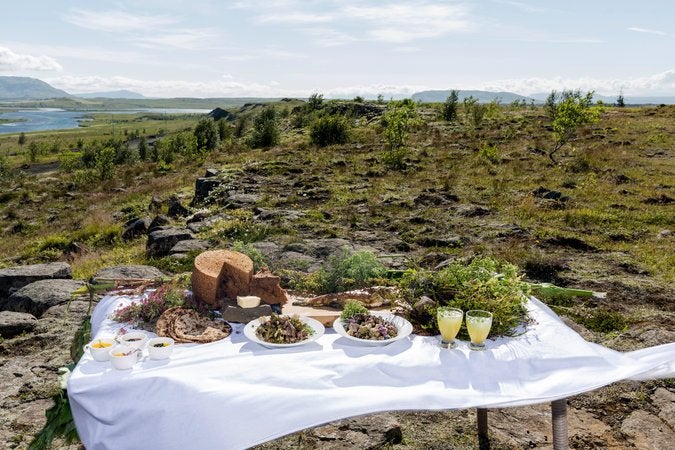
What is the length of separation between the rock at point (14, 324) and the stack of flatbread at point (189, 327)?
5606 mm

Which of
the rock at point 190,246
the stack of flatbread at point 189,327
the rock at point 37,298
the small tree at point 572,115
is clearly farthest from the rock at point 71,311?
the small tree at point 572,115

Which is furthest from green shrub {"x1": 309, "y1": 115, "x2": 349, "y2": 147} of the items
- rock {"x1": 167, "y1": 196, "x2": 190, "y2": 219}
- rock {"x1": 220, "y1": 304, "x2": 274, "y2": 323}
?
rock {"x1": 220, "y1": 304, "x2": 274, "y2": 323}

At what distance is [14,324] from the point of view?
7.64 meters

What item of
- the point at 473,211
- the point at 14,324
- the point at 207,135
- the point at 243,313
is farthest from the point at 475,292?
the point at 207,135

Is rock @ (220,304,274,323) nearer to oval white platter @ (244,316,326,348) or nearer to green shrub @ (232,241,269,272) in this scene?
oval white platter @ (244,316,326,348)

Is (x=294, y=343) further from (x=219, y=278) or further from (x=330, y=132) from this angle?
(x=330, y=132)

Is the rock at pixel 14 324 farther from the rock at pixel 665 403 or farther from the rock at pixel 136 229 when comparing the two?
the rock at pixel 665 403

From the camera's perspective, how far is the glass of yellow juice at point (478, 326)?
9.85ft

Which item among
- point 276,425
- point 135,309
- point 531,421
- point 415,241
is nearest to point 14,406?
point 135,309

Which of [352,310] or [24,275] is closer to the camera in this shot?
[352,310]

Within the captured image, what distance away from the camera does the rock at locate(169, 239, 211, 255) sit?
11.9 m

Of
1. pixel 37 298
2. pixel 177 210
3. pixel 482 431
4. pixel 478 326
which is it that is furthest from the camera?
pixel 177 210

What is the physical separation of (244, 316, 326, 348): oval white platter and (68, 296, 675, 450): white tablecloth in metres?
0.05

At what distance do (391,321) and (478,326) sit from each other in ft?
2.01
